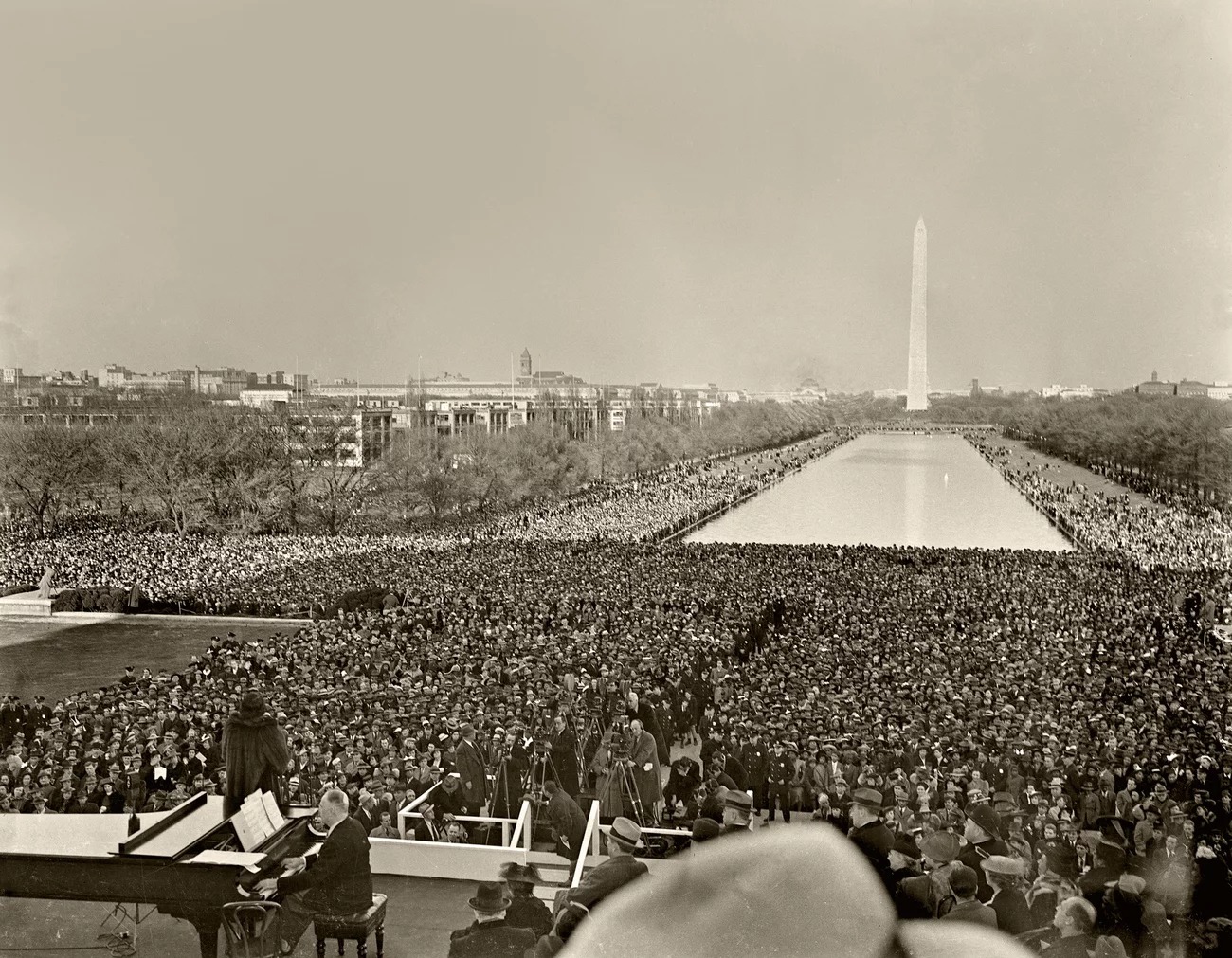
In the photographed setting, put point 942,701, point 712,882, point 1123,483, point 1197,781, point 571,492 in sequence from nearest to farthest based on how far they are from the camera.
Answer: point 712,882 < point 1197,781 < point 942,701 < point 571,492 < point 1123,483

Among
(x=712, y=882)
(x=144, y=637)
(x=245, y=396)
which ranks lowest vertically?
(x=144, y=637)

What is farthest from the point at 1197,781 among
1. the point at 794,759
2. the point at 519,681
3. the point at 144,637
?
the point at 144,637

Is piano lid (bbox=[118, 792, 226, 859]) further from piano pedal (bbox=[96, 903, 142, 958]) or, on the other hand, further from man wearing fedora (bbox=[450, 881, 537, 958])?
man wearing fedora (bbox=[450, 881, 537, 958])

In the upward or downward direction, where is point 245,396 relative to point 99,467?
upward

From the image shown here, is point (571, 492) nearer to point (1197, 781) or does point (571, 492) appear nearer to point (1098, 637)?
point (1098, 637)

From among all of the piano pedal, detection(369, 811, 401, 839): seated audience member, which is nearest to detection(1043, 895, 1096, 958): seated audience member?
detection(369, 811, 401, 839): seated audience member

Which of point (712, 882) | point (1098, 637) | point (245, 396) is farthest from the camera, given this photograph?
point (245, 396)

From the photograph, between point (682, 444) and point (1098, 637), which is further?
point (682, 444)
